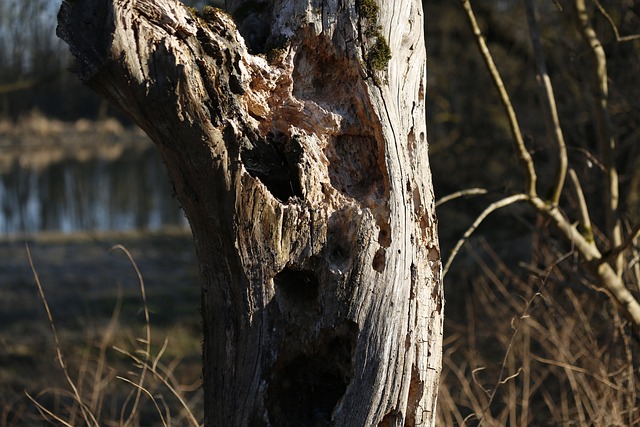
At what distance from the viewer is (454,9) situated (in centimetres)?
886

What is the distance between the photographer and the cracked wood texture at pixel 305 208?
6.94 feet

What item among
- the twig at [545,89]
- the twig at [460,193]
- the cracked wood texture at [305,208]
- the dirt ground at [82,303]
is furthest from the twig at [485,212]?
the dirt ground at [82,303]

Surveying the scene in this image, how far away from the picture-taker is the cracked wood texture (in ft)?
6.94

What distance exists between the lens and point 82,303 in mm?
10734

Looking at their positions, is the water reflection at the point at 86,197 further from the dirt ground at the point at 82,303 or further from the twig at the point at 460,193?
the twig at the point at 460,193

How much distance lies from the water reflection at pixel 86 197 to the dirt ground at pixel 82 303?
1.97 metres

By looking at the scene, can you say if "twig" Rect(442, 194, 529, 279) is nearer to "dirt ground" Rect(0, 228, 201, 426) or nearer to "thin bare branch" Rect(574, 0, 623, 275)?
"thin bare branch" Rect(574, 0, 623, 275)

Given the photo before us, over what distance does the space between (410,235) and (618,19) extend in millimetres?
4877

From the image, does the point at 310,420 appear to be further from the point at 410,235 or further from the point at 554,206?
the point at 554,206

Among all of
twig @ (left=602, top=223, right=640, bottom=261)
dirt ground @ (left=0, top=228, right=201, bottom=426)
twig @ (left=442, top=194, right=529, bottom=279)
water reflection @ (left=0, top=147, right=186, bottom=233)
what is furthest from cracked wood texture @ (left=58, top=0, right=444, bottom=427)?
water reflection @ (left=0, top=147, right=186, bottom=233)

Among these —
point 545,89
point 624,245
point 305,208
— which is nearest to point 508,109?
point 545,89

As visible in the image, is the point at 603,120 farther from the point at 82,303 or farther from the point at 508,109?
the point at 82,303

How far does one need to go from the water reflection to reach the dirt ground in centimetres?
197

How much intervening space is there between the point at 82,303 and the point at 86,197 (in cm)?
1283
